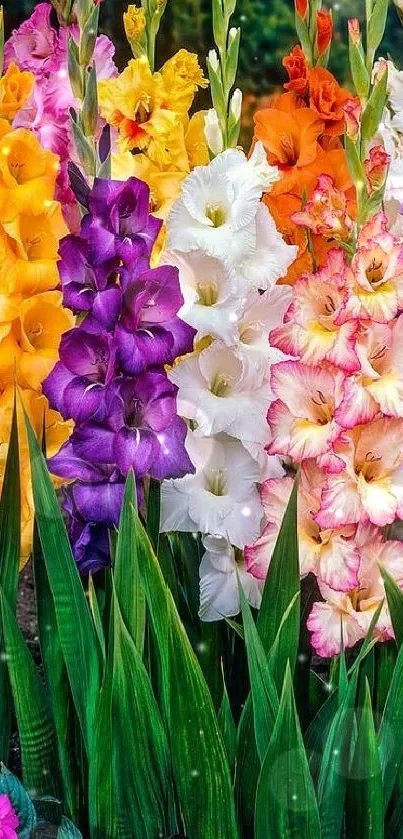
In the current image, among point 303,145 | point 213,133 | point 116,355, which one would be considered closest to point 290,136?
point 303,145

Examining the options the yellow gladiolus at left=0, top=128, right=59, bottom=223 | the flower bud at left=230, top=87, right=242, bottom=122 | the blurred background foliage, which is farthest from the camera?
the blurred background foliage

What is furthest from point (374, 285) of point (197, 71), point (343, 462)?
point (197, 71)

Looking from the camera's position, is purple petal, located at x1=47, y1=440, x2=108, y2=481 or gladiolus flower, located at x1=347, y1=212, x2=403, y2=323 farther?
purple petal, located at x1=47, y1=440, x2=108, y2=481

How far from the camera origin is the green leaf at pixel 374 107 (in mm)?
1770

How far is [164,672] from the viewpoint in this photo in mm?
1861

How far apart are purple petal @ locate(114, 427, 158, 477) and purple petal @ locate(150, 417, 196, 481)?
0.02 m

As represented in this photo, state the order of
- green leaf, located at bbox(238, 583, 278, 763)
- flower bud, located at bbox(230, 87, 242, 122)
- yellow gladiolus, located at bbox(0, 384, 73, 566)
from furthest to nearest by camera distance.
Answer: yellow gladiolus, located at bbox(0, 384, 73, 566), flower bud, located at bbox(230, 87, 242, 122), green leaf, located at bbox(238, 583, 278, 763)

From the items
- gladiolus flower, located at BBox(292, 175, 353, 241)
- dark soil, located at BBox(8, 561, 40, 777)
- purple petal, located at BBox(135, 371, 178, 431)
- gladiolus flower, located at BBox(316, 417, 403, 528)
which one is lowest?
dark soil, located at BBox(8, 561, 40, 777)

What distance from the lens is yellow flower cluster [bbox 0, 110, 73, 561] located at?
2059 millimetres

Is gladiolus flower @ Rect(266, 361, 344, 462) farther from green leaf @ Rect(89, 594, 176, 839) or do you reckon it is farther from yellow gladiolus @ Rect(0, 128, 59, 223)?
yellow gladiolus @ Rect(0, 128, 59, 223)

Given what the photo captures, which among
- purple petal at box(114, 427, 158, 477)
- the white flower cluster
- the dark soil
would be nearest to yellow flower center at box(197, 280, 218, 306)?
the white flower cluster

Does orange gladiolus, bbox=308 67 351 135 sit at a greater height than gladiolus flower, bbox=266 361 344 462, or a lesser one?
greater

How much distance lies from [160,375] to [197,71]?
1.93 ft

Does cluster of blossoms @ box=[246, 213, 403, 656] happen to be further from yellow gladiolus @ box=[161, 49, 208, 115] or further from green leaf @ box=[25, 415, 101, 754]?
yellow gladiolus @ box=[161, 49, 208, 115]
